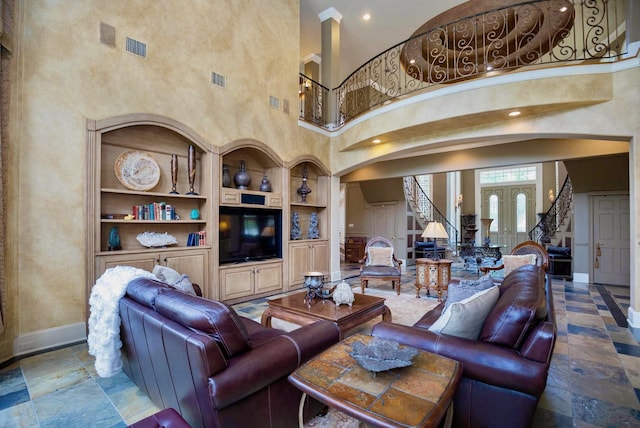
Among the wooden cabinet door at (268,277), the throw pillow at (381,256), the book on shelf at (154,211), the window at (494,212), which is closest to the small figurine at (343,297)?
the wooden cabinet door at (268,277)

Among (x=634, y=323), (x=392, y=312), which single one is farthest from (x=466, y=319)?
(x=634, y=323)

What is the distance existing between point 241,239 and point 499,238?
13397 mm

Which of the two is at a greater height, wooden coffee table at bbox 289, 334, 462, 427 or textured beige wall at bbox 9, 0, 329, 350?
textured beige wall at bbox 9, 0, 329, 350

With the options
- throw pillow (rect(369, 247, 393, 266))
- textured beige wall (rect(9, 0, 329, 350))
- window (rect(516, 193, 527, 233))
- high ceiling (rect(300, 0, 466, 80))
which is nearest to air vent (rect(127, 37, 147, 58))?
textured beige wall (rect(9, 0, 329, 350))

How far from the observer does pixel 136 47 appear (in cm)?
390

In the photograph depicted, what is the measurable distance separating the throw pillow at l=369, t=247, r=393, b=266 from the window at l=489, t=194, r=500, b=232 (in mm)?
10726

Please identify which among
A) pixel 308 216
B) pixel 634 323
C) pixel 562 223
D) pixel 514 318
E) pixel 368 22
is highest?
pixel 368 22

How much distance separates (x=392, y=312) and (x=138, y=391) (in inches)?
130

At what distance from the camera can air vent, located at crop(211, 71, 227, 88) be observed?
15.4ft

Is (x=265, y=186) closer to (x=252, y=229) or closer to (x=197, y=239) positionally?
(x=252, y=229)

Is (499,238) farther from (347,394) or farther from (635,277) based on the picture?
(347,394)

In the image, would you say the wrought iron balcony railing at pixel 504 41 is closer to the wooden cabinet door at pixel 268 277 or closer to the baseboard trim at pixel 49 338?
the wooden cabinet door at pixel 268 277

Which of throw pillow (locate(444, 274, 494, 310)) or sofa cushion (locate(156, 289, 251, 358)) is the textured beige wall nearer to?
sofa cushion (locate(156, 289, 251, 358))

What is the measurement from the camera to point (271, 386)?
1683 mm
